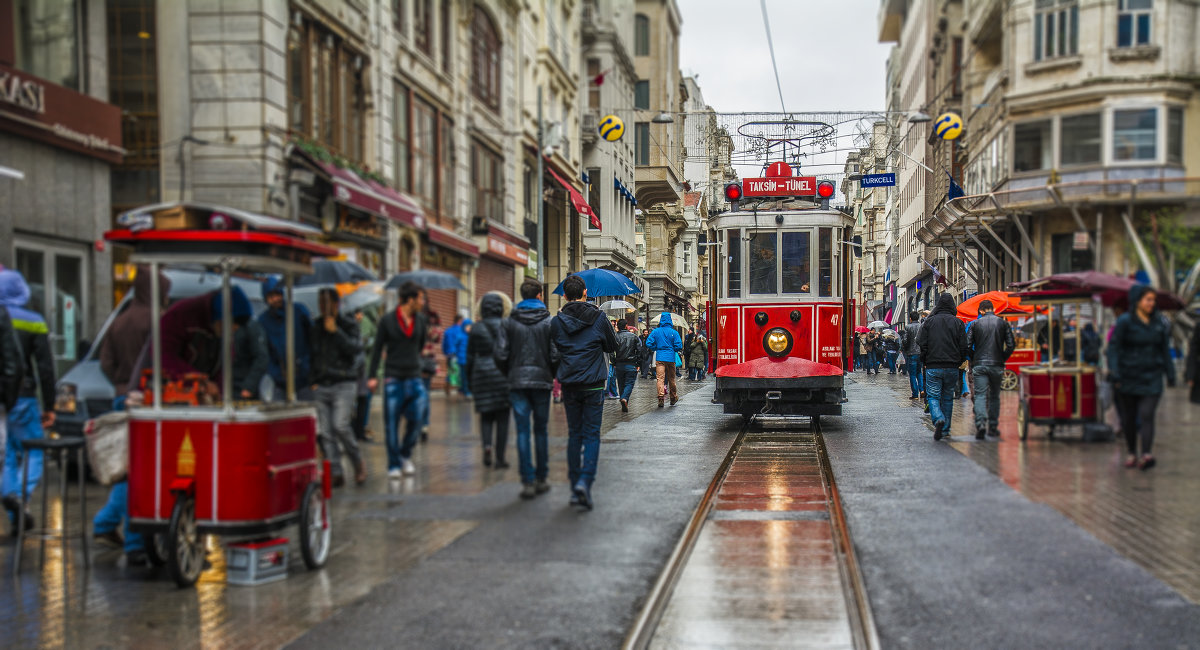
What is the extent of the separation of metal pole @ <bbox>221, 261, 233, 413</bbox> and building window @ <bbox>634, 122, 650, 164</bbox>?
52.3 meters

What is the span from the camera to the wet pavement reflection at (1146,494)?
251 inches

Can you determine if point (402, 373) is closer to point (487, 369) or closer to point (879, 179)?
point (487, 369)

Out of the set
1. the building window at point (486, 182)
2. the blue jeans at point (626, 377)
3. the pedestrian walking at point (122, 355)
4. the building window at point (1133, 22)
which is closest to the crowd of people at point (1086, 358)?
the building window at point (1133, 22)

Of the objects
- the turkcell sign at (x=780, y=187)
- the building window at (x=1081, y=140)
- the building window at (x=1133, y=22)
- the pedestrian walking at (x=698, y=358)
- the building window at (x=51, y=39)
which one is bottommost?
the pedestrian walking at (x=698, y=358)

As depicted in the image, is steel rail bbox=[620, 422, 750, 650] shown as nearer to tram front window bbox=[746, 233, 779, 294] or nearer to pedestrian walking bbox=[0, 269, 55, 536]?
pedestrian walking bbox=[0, 269, 55, 536]

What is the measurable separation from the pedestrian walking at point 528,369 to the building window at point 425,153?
2814 mm

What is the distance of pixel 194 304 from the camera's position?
7.40 m

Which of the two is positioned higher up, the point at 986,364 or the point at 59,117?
the point at 59,117

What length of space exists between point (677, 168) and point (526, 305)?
5742 cm

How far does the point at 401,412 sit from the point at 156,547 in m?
4.02

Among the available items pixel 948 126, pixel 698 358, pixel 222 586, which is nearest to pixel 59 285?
pixel 222 586

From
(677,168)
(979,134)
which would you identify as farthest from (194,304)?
(677,168)

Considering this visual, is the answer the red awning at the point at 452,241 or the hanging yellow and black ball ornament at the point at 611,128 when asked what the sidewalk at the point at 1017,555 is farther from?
the hanging yellow and black ball ornament at the point at 611,128

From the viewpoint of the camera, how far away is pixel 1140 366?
6.27 m
